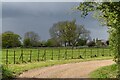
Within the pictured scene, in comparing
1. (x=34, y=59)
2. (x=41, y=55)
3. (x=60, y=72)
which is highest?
(x=41, y=55)

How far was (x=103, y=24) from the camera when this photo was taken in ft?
72.3

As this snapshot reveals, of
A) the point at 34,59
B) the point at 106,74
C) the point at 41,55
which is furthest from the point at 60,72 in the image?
the point at 41,55

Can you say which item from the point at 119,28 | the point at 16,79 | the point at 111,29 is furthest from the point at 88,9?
the point at 16,79

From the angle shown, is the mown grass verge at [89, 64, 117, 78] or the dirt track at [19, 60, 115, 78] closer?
the mown grass verge at [89, 64, 117, 78]

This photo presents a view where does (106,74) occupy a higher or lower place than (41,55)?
lower

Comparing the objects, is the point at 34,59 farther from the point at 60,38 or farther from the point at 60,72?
the point at 60,38

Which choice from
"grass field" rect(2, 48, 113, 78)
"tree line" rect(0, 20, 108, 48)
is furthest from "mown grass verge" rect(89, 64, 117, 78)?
"tree line" rect(0, 20, 108, 48)

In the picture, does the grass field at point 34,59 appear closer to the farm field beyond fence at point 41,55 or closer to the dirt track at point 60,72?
the farm field beyond fence at point 41,55

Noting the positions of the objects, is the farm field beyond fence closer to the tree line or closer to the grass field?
the grass field

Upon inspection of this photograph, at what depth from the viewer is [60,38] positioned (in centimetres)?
13512

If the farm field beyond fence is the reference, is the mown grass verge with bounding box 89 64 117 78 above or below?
below

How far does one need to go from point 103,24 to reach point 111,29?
1.38 meters

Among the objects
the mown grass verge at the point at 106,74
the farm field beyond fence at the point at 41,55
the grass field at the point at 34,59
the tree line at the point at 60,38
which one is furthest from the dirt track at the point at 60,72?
the tree line at the point at 60,38

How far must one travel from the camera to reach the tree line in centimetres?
12962
